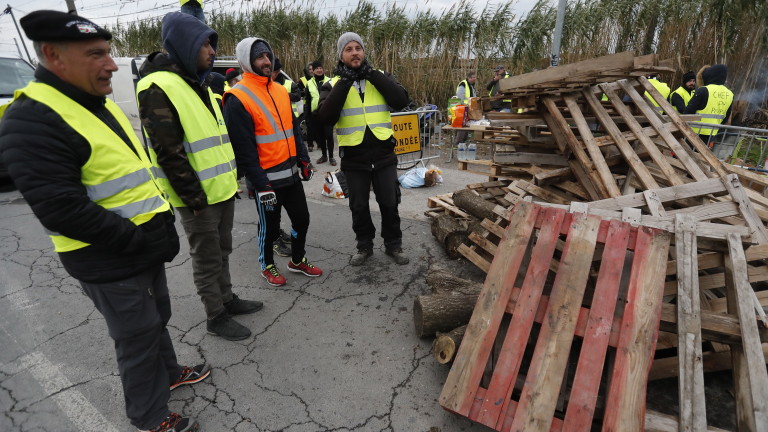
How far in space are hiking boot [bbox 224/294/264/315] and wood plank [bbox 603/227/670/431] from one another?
2.69 meters

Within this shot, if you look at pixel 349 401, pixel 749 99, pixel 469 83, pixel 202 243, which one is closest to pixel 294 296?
pixel 202 243

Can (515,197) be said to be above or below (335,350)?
above

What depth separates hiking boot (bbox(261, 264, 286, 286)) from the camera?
3763 mm

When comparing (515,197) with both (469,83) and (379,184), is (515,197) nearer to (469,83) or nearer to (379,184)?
(379,184)

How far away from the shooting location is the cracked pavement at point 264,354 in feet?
7.71

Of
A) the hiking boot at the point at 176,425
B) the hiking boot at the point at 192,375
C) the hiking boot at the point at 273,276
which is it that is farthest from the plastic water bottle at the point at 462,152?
the hiking boot at the point at 176,425

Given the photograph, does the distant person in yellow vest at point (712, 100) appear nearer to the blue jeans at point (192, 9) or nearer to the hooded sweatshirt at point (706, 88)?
the hooded sweatshirt at point (706, 88)

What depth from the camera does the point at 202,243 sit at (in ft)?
8.90

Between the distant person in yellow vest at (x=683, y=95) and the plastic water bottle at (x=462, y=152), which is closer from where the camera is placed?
the distant person in yellow vest at (x=683, y=95)

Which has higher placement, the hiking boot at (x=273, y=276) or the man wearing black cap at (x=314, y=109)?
the man wearing black cap at (x=314, y=109)

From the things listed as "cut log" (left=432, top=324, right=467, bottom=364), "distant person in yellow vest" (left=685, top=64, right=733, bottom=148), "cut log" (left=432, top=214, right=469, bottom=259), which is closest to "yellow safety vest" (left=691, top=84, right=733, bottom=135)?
"distant person in yellow vest" (left=685, top=64, right=733, bottom=148)

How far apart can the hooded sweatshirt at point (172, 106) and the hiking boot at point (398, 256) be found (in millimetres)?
2177

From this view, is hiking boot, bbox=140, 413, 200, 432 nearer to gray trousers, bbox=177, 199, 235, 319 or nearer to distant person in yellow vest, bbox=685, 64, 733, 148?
gray trousers, bbox=177, 199, 235, 319

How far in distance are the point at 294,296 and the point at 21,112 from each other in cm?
246
